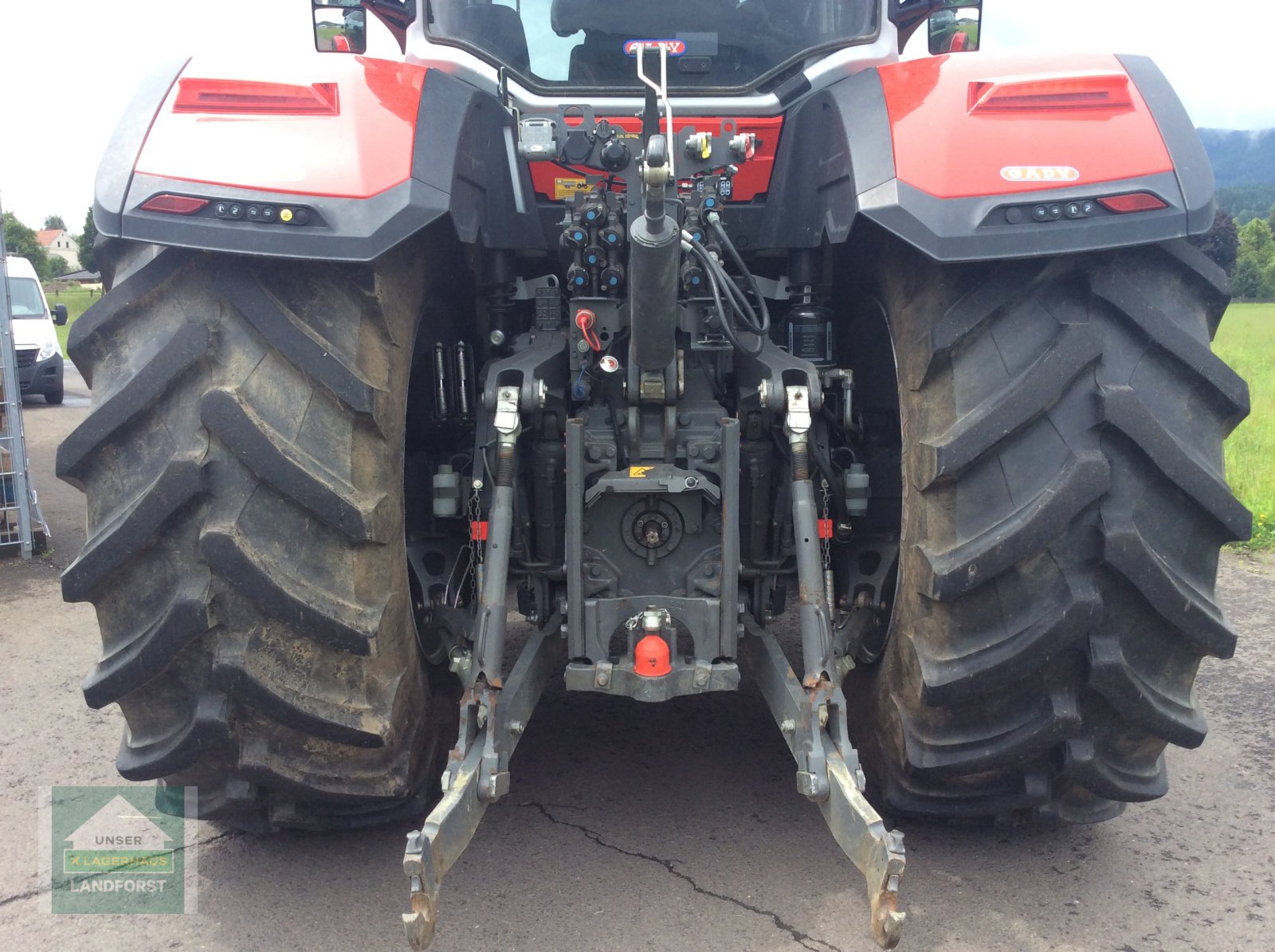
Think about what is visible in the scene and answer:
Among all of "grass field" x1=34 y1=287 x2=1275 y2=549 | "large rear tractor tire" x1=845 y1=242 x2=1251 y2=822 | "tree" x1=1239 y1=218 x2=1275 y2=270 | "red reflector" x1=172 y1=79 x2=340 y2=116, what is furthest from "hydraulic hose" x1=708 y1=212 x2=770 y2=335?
"tree" x1=1239 y1=218 x2=1275 y2=270

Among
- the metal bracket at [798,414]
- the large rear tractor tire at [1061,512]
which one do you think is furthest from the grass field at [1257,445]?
the metal bracket at [798,414]

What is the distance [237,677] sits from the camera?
2281 mm

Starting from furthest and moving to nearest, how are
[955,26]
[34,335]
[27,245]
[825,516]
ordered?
[27,245] < [34,335] < [955,26] < [825,516]

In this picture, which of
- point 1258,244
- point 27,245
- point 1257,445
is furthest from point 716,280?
point 27,245

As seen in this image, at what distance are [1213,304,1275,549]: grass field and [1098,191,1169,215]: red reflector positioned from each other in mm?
456

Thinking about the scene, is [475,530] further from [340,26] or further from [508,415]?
[340,26]

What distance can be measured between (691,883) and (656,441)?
1148 mm

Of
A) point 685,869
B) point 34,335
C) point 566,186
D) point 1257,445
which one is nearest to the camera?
point 685,869

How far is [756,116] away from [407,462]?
1483 millimetres

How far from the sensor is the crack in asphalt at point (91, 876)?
271 cm

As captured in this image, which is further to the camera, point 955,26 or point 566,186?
point 955,26

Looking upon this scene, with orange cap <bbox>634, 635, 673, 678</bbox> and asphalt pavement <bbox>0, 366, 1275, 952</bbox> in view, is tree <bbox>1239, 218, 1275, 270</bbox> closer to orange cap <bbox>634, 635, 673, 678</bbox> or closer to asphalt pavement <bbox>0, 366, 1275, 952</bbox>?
asphalt pavement <bbox>0, 366, 1275, 952</bbox>

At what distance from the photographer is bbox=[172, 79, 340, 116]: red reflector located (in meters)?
2.40

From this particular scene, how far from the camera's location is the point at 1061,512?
7.39 ft
